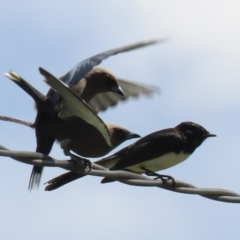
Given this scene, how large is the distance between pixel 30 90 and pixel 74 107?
0.41 meters

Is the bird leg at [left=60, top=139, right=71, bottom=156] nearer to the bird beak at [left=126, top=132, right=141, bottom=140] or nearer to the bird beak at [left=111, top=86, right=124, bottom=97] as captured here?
the bird beak at [left=126, top=132, right=141, bottom=140]

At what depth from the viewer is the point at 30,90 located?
6277mm

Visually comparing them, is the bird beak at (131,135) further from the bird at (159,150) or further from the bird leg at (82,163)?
the bird leg at (82,163)

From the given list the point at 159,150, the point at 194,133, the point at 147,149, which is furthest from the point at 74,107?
the point at 194,133

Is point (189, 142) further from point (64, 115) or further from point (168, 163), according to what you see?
point (64, 115)

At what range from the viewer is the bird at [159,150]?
7578mm

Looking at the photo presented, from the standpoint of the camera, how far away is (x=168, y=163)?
780 cm

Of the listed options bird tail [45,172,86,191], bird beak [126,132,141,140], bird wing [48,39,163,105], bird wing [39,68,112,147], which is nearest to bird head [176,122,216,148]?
bird beak [126,132,141,140]

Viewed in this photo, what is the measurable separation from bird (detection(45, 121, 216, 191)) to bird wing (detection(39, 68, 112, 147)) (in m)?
0.97

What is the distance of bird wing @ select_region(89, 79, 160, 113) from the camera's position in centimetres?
930

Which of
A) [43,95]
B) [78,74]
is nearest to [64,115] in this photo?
[43,95]

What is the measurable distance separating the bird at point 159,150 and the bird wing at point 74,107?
38.4 inches

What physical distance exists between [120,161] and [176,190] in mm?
1725

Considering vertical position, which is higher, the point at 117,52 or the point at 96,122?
the point at 117,52
